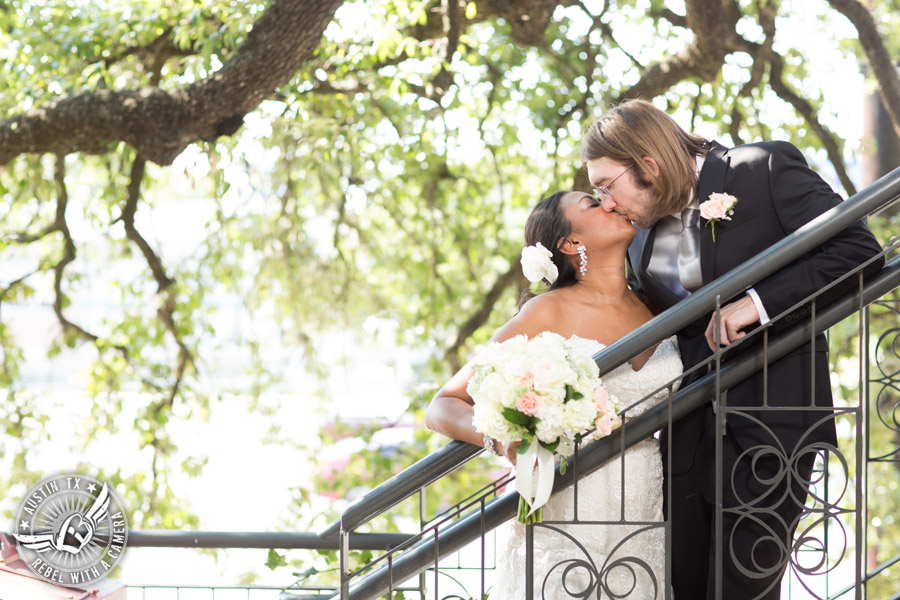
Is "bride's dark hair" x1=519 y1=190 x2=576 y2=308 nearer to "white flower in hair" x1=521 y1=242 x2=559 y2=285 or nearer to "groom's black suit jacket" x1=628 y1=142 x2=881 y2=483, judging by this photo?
"white flower in hair" x1=521 y1=242 x2=559 y2=285

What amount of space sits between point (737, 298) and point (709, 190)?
0.33 m

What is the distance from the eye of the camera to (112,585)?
2.95 m

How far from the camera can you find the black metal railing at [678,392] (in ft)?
6.88

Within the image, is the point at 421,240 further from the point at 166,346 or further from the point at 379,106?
the point at 166,346

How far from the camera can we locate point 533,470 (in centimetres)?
210

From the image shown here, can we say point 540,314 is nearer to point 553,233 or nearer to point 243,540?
point 553,233

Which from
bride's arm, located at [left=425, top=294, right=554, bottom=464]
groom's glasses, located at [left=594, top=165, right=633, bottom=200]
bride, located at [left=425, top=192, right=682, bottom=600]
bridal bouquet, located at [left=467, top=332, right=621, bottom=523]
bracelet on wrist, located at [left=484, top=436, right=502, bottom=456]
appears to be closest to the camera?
bridal bouquet, located at [left=467, top=332, right=621, bottom=523]

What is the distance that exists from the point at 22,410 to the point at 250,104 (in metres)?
3.29

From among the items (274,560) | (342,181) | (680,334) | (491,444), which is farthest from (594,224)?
(342,181)

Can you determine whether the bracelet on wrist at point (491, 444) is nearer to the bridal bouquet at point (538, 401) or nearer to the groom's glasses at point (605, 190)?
the bridal bouquet at point (538, 401)

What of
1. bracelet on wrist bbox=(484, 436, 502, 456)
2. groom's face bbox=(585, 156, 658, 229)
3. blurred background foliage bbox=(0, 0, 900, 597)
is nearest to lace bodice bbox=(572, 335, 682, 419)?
groom's face bbox=(585, 156, 658, 229)

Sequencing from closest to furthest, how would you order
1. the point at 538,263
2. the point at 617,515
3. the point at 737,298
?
the point at 737,298
the point at 617,515
the point at 538,263

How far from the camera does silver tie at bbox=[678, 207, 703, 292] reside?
251 centimetres

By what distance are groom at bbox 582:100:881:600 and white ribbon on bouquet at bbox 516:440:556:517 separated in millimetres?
447
